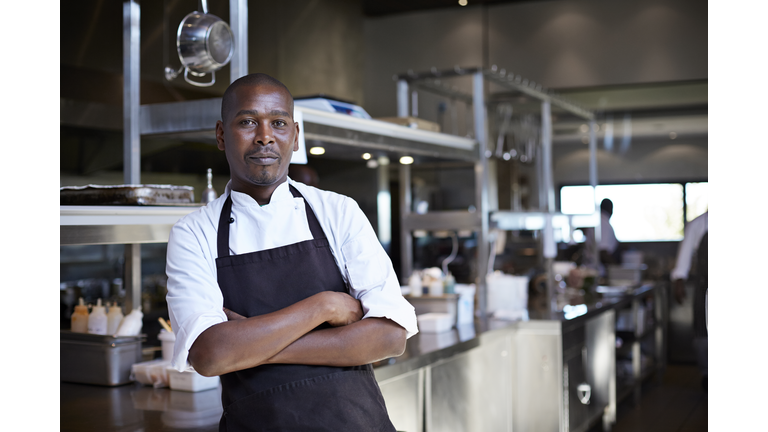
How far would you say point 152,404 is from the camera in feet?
6.77

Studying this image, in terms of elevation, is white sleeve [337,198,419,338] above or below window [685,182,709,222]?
below

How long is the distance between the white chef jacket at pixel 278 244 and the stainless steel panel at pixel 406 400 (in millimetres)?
991

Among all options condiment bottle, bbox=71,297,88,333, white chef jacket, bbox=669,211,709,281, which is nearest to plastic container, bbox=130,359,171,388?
condiment bottle, bbox=71,297,88,333

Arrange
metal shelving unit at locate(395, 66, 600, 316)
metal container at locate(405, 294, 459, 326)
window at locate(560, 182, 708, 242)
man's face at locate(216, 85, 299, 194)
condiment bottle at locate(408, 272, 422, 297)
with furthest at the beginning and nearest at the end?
window at locate(560, 182, 708, 242)
metal shelving unit at locate(395, 66, 600, 316)
condiment bottle at locate(408, 272, 422, 297)
metal container at locate(405, 294, 459, 326)
man's face at locate(216, 85, 299, 194)

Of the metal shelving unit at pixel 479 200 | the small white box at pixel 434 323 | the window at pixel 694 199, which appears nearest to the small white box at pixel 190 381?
the small white box at pixel 434 323

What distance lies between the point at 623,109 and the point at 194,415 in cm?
585

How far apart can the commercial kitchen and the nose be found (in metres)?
0.57

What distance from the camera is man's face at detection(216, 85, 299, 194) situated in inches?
57.6

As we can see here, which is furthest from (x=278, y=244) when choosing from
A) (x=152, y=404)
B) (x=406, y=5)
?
(x=406, y=5)

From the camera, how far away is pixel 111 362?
7.52ft

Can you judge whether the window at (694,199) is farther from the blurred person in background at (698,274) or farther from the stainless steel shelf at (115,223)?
the stainless steel shelf at (115,223)

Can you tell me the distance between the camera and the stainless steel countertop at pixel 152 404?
185 centimetres

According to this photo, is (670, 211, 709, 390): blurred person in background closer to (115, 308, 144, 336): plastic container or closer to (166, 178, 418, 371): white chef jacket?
(115, 308, 144, 336): plastic container
